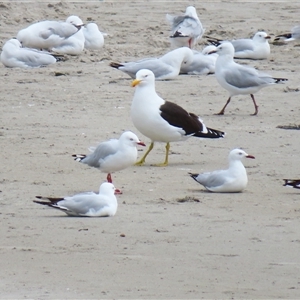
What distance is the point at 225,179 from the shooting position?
7.93 metres

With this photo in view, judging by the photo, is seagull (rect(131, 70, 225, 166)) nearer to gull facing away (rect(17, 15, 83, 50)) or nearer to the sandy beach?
the sandy beach

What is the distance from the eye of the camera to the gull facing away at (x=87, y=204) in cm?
714

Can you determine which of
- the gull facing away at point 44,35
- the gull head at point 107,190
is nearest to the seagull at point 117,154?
the gull head at point 107,190

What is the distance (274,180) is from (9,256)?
9.13ft

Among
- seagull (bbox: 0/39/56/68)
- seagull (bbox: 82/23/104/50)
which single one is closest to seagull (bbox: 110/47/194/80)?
seagull (bbox: 0/39/56/68)

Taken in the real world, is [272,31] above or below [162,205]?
below

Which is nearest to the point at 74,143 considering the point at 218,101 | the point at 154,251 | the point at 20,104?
the point at 20,104

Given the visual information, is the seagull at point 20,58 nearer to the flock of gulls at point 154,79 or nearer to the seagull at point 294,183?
the flock of gulls at point 154,79

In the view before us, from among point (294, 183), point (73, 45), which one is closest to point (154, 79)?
point (294, 183)

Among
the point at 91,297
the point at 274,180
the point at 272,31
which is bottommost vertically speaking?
the point at 272,31

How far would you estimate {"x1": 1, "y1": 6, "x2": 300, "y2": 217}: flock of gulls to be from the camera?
26.0ft

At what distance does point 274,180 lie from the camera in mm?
8406

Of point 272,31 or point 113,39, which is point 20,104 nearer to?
point 113,39

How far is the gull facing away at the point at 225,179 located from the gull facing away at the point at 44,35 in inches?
287
